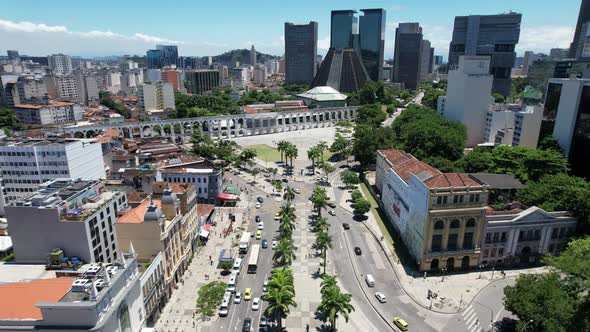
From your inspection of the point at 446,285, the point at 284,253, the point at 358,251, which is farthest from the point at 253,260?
the point at 446,285

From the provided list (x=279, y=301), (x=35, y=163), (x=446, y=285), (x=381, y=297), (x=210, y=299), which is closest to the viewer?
(x=279, y=301)

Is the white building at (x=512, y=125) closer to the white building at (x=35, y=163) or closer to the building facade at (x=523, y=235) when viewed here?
the building facade at (x=523, y=235)

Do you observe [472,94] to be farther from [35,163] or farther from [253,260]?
[35,163]

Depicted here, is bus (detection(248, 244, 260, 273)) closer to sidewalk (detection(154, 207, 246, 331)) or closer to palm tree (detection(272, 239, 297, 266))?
sidewalk (detection(154, 207, 246, 331))

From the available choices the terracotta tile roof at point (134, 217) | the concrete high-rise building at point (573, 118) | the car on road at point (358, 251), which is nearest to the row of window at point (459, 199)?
the car on road at point (358, 251)

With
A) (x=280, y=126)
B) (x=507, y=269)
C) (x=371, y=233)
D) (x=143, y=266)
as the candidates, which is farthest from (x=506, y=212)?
(x=280, y=126)
